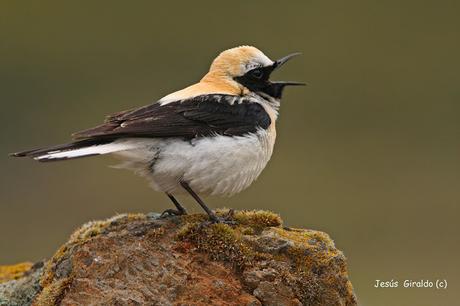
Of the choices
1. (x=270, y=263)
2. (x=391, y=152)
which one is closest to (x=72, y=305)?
(x=270, y=263)

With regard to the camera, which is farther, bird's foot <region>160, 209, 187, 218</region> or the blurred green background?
the blurred green background

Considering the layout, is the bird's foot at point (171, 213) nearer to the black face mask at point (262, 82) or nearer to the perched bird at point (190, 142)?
the perched bird at point (190, 142)

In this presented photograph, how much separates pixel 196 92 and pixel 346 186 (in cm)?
2865

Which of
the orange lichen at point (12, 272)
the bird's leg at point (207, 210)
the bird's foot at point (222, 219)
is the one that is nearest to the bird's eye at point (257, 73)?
the bird's leg at point (207, 210)

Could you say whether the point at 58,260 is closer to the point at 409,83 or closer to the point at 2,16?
the point at 409,83

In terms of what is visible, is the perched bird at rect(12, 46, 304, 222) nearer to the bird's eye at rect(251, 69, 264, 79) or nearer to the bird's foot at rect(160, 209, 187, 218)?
the bird's foot at rect(160, 209, 187, 218)

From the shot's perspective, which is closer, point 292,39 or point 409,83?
point 409,83

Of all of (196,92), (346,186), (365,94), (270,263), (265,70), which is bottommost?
(270,263)

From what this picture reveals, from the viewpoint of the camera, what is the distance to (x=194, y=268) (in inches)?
429

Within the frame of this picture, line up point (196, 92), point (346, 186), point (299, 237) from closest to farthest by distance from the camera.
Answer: point (299, 237), point (196, 92), point (346, 186)

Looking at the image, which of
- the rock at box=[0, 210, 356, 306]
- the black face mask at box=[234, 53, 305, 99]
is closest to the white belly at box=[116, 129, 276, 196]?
the rock at box=[0, 210, 356, 306]

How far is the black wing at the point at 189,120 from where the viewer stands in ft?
37.9

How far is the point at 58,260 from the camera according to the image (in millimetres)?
11344

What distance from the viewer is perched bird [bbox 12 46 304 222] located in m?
11.5
